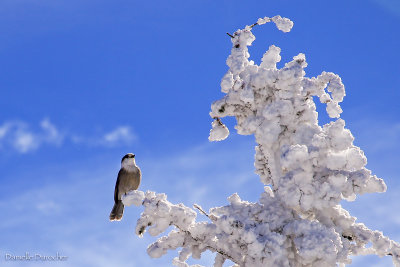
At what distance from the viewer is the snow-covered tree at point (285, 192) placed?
9.15 meters

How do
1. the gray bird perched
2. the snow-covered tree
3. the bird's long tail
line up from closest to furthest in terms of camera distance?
the snow-covered tree < the bird's long tail < the gray bird perched

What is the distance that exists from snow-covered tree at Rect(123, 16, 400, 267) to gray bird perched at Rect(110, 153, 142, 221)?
3.71 metres

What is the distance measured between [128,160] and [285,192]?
5.82m

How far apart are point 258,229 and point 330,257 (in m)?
1.42

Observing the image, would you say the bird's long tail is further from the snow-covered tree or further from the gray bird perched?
the snow-covered tree

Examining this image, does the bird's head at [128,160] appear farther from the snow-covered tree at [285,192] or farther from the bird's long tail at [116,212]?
the snow-covered tree at [285,192]

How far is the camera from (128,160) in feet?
45.8

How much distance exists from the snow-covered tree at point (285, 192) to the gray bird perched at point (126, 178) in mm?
3708

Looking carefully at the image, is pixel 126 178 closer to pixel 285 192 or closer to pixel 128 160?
pixel 128 160

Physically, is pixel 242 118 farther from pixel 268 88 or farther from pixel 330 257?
pixel 330 257

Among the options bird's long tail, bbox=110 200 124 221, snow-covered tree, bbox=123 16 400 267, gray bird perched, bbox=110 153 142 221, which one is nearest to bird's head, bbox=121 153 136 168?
gray bird perched, bbox=110 153 142 221

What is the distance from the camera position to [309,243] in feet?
28.7

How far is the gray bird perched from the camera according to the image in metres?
13.7

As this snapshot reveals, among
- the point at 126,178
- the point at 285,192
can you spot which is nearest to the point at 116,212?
the point at 126,178
